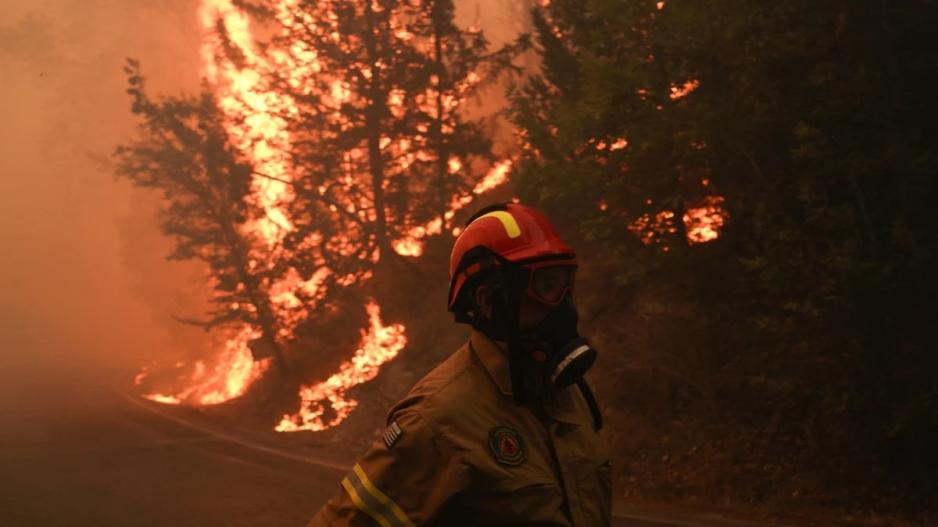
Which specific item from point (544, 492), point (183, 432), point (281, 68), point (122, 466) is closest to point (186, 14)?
point (281, 68)

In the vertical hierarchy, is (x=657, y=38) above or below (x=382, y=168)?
below

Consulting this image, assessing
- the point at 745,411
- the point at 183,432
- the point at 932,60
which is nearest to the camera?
the point at 932,60

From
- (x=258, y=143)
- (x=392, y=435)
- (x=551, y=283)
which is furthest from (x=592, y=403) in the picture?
(x=258, y=143)

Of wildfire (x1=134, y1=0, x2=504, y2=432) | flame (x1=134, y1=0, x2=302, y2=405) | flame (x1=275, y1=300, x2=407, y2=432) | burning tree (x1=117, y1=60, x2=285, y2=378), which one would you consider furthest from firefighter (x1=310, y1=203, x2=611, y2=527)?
burning tree (x1=117, y1=60, x2=285, y2=378)

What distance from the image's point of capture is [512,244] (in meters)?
2.55

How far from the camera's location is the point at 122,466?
14.3 meters

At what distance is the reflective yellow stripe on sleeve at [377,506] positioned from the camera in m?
2.20

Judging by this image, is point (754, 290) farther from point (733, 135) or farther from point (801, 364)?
point (733, 135)

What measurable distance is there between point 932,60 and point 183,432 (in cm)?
1670

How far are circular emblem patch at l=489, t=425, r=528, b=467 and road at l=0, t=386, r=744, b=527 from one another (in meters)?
8.00

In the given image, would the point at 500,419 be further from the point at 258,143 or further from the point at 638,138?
the point at 258,143

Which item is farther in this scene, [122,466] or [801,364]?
[122,466]

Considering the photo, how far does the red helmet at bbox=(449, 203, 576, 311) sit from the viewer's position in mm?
2533

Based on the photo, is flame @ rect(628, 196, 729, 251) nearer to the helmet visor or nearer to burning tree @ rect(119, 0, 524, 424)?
the helmet visor
